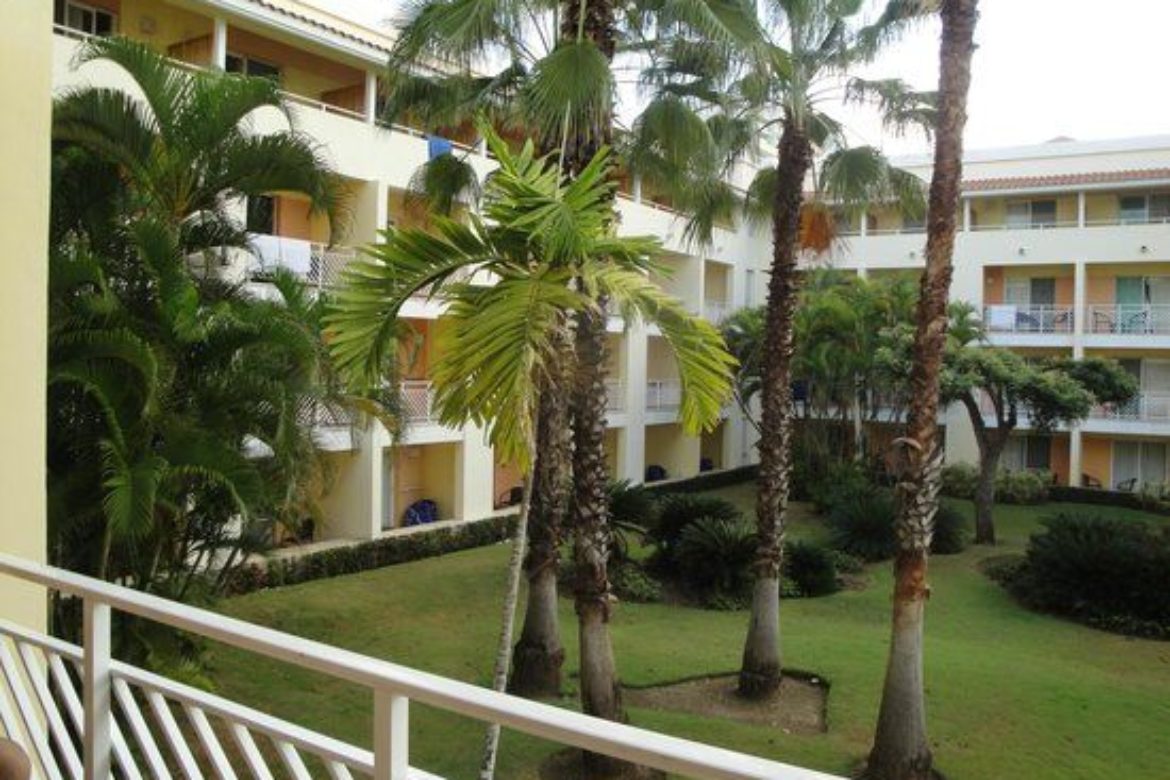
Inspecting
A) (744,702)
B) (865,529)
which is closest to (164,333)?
(744,702)

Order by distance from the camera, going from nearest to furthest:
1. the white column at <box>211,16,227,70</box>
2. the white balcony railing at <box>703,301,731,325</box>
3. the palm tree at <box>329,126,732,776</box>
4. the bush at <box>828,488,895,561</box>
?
1. the palm tree at <box>329,126,732,776</box>
2. the white column at <box>211,16,227,70</box>
3. the bush at <box>828,488,895,561</box>
4. the white balcony railing at <box>703,301,731,325</box>

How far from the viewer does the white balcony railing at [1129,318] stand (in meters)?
29.5

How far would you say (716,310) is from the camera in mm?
34188

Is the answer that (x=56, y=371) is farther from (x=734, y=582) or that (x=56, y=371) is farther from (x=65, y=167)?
(x=734, y=582)

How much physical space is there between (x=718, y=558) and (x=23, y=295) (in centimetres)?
1388

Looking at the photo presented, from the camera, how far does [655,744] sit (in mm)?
1740

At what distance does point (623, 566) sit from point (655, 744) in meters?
16.2

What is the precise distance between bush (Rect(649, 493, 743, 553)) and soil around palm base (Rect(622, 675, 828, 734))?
237 inches

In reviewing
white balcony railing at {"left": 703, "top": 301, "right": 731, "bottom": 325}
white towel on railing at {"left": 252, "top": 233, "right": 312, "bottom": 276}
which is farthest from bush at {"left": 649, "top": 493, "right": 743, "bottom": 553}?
white balcony railing at {"left": 703, "top": 301, "right": 731, "bottom": 325}

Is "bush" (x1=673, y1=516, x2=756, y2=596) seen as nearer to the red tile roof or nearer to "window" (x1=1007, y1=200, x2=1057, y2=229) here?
the red tile roof

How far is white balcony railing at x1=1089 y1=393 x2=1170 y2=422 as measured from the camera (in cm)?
2917

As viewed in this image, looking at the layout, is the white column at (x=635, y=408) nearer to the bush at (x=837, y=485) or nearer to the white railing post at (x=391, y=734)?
the bush at (x=837, y=485)

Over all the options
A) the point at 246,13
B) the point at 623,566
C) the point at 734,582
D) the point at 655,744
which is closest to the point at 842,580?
the point at 734,582

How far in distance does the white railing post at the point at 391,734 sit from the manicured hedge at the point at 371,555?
1335 centimetres
